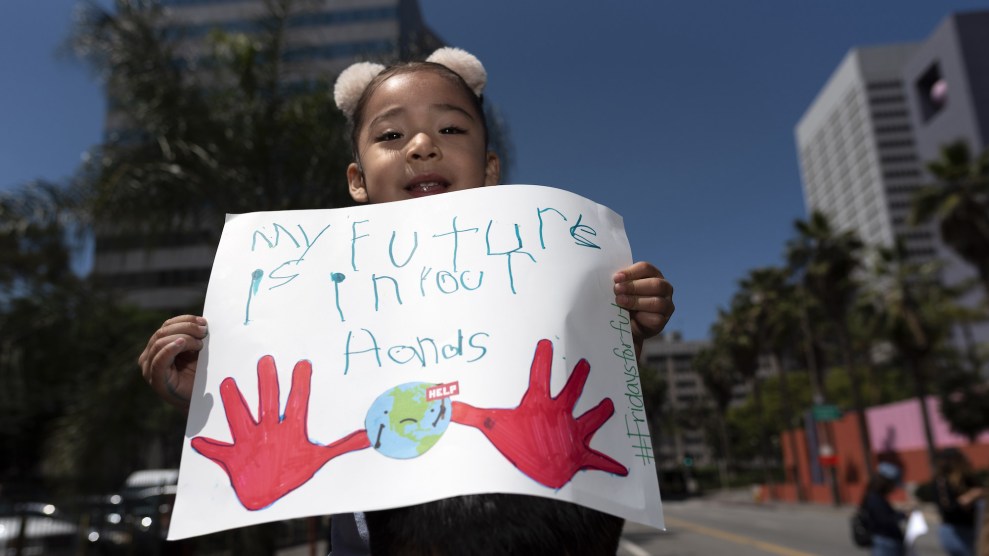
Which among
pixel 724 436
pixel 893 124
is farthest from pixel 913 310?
pixel 893 124

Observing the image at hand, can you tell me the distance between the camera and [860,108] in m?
123

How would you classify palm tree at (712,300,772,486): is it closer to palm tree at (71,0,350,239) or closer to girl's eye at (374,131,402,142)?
palm tree at (71,0,350,239)

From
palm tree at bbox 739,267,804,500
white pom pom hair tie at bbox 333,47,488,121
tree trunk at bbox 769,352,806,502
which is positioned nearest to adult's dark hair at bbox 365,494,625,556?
white pom pom hair tie at bbox 333,47,488,121

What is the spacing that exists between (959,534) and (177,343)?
7640 millimetres

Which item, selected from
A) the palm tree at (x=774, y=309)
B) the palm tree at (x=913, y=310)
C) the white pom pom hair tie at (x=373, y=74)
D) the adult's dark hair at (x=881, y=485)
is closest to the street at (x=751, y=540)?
the adult's dark hair at (x=881, y=485)

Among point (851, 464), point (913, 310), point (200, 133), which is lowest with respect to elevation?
point (851, 464)

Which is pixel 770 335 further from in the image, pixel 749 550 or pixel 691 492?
pixel 749 550

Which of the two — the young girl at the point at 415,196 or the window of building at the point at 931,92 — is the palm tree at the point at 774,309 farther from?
the window of building at the point at 931,92

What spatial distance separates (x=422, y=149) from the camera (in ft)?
4.76

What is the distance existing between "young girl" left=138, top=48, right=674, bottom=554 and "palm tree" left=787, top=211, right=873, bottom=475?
2867 cm

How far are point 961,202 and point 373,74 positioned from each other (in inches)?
971

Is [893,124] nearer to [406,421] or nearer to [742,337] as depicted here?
[742,337]

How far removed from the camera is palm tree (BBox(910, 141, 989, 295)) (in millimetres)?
21531

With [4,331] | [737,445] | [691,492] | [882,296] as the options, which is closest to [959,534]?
[4,331]
